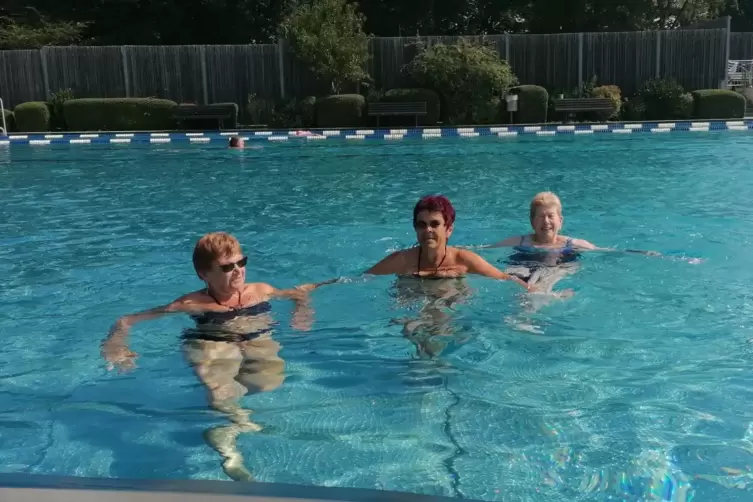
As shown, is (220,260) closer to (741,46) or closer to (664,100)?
(664,100)

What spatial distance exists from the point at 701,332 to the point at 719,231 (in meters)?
3.72

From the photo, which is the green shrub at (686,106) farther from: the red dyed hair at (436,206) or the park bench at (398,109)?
the red dyed hair at (436,206)

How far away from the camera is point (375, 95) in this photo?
22.6m

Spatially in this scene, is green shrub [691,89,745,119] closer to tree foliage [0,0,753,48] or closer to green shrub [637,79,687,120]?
green shrub [637,79,687,120]

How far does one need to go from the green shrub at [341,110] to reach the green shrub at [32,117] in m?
7.93

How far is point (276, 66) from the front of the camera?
23797mm

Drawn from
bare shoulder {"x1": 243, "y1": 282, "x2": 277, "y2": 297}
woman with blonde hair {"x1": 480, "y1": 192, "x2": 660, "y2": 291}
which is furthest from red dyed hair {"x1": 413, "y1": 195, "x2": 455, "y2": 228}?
woman with blonde hair {"x1": 480, "y1": 192, "x2": 660, "y2": 291}

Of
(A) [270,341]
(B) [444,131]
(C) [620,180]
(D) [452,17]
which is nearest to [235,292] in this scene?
(A) [270,341]

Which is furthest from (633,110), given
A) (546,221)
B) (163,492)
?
(163,492)

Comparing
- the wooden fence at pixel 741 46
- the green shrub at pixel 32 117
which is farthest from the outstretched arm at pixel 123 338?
the wooden fence at pixel 741 46

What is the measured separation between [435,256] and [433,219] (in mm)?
372

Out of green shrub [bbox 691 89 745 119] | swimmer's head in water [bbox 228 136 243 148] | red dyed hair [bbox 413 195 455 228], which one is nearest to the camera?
red dyed hair [bbox 413 195 455 228]

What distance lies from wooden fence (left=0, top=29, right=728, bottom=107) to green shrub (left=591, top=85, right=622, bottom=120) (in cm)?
181

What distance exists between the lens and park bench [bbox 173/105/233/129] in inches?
852
